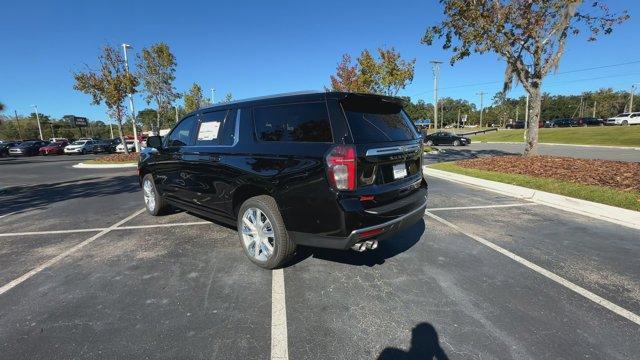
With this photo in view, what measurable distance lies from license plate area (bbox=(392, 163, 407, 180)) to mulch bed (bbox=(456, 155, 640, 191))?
21.4 ft

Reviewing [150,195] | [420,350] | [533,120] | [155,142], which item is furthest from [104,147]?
[420,350]

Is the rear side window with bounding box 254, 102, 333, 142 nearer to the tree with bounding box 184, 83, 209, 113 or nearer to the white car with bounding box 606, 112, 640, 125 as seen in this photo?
the tree with bounding box 184, 83, 209, 113

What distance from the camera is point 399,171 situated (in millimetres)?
3682

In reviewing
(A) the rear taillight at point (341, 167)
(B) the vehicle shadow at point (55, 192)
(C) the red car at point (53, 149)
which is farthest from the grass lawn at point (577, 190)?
(C) the red car at point (53, 149)

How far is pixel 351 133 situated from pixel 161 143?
3.92 meters

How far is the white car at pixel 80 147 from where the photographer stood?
3403 centimetres

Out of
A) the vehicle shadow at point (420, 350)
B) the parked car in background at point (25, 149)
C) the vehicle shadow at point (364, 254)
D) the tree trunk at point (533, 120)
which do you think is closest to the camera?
the vehicle shadow at point (420, 350)

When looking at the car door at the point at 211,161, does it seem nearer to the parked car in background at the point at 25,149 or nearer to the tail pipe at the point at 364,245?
the tail pipe at the point at 364,245

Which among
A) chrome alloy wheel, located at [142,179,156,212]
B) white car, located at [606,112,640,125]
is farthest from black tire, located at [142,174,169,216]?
white car, located at [606,112,640,125]

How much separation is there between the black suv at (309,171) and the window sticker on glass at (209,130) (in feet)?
0.06

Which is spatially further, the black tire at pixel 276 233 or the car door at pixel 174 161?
the car door at pixel 174 161

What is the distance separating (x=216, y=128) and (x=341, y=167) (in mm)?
2189

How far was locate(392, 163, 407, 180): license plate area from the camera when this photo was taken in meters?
3.60

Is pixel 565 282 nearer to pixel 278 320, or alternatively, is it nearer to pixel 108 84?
pixel 278 320
